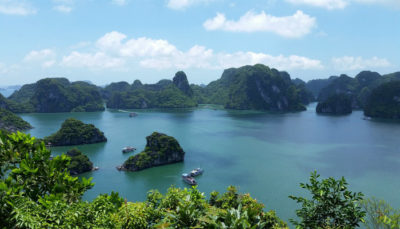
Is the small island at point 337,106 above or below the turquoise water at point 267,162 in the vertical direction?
above

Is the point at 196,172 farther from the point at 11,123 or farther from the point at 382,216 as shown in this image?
the point at 11,123

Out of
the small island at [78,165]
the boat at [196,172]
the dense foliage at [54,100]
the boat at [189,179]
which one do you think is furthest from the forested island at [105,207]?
the dense foliage at [54,100]

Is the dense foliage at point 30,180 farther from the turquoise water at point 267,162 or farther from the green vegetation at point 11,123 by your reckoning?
the green vegetation at point 11,123

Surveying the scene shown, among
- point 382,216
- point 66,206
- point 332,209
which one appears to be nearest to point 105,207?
point 66,206

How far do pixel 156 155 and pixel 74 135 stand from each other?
37901mm

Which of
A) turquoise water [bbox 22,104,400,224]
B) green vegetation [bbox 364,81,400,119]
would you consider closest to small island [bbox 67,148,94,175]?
turquoise water [bbox 22,104,400,224]

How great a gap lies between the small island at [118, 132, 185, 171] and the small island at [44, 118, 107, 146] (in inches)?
1270

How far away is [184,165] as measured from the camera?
57.8 m

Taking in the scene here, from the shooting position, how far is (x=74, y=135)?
78500mm

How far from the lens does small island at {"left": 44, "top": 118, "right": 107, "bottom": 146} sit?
76.8 metres

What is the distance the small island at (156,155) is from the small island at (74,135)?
32.2 metres

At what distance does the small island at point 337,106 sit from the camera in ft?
571

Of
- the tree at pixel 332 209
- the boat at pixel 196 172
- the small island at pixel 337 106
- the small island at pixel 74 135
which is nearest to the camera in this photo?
the tree at pixel 332 209

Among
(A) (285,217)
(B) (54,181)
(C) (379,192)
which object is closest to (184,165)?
(A) (285,217)
